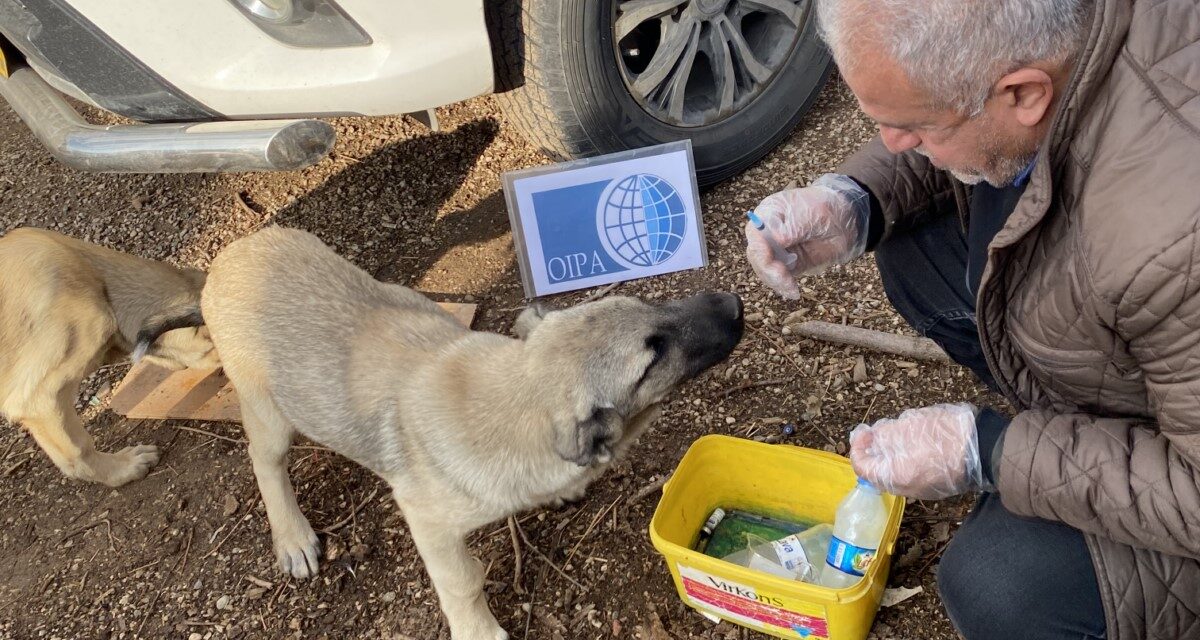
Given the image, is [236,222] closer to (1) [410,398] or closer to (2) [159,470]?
(2) [159,470]

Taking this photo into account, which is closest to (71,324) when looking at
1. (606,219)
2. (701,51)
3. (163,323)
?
(163,323)

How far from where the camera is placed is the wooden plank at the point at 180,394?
4.35 metres

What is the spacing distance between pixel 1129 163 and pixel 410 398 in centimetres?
221

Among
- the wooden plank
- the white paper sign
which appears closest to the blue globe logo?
the white paper sign

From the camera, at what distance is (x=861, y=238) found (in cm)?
323

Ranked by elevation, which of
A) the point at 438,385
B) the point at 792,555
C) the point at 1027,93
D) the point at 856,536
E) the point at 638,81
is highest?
the point at 1027,93

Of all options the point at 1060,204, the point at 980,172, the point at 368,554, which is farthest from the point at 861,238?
the point at 368,554

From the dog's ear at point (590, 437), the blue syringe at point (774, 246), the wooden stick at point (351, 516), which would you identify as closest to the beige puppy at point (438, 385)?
the dog's ear at point (590, 437)

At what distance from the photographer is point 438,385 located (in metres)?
3.07

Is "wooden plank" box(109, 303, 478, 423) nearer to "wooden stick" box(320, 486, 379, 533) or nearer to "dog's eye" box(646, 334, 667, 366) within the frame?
"wooden stick" box(320, 486, 379, 533)

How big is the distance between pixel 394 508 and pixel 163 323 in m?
1.30

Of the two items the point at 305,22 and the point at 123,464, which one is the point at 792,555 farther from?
the point at 123,464

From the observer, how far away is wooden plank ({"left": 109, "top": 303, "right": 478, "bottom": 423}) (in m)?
4.35

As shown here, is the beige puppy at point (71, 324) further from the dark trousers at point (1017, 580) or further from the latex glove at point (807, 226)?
the dark trousers at point (1017, 580)
